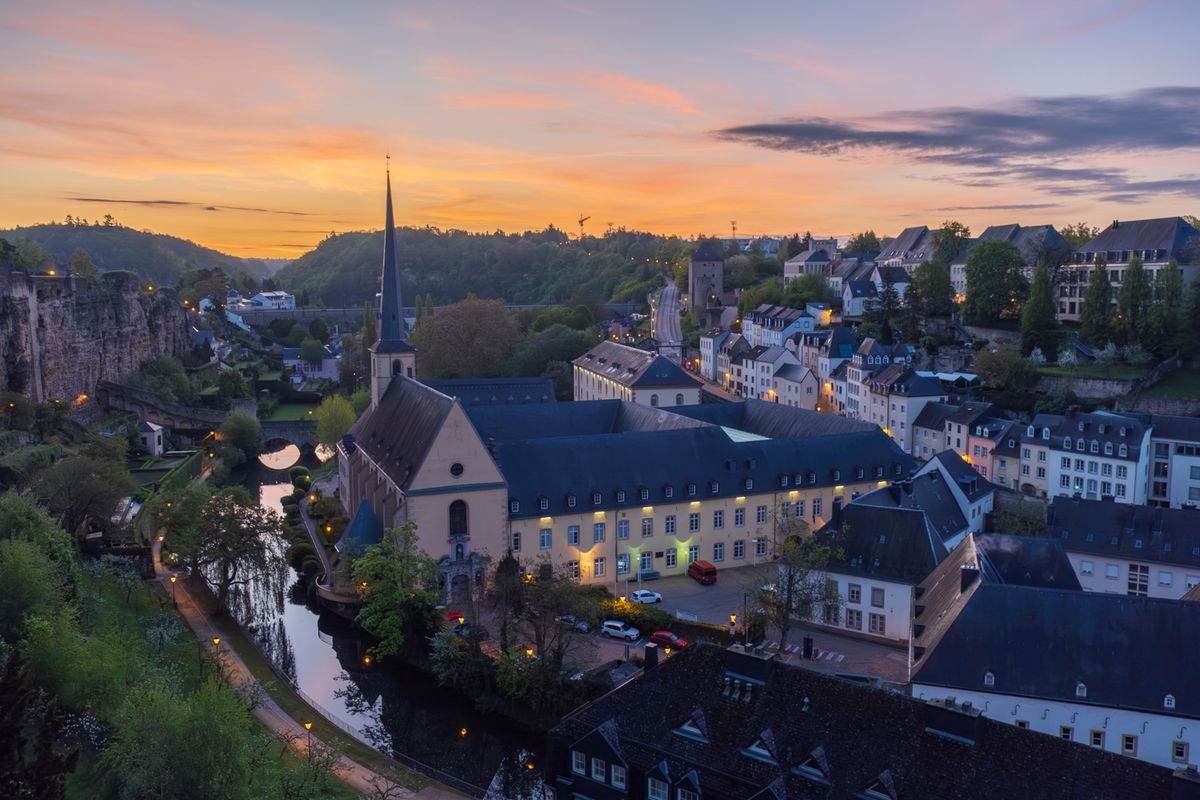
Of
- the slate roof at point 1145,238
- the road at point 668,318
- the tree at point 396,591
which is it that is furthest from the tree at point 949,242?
the tree at point 396,591

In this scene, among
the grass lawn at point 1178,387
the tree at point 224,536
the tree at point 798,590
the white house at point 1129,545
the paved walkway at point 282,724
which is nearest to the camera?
the paved walkway at point 282,724

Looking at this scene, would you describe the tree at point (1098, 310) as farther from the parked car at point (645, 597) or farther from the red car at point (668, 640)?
the red car at point (668, 640)

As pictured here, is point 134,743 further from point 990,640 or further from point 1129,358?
point 1129,358

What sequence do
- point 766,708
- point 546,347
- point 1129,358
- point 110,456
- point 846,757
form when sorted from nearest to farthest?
point 846,757 < point 766,708 < point 110,456 < point 1129,358 < point 546,347

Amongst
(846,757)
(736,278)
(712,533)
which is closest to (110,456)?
(712,533)

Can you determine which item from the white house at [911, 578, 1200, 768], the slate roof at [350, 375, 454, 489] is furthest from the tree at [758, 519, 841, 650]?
the slate roof at [350, 375, 454, 489]

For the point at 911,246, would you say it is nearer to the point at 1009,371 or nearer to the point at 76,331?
the point at 1009,371
